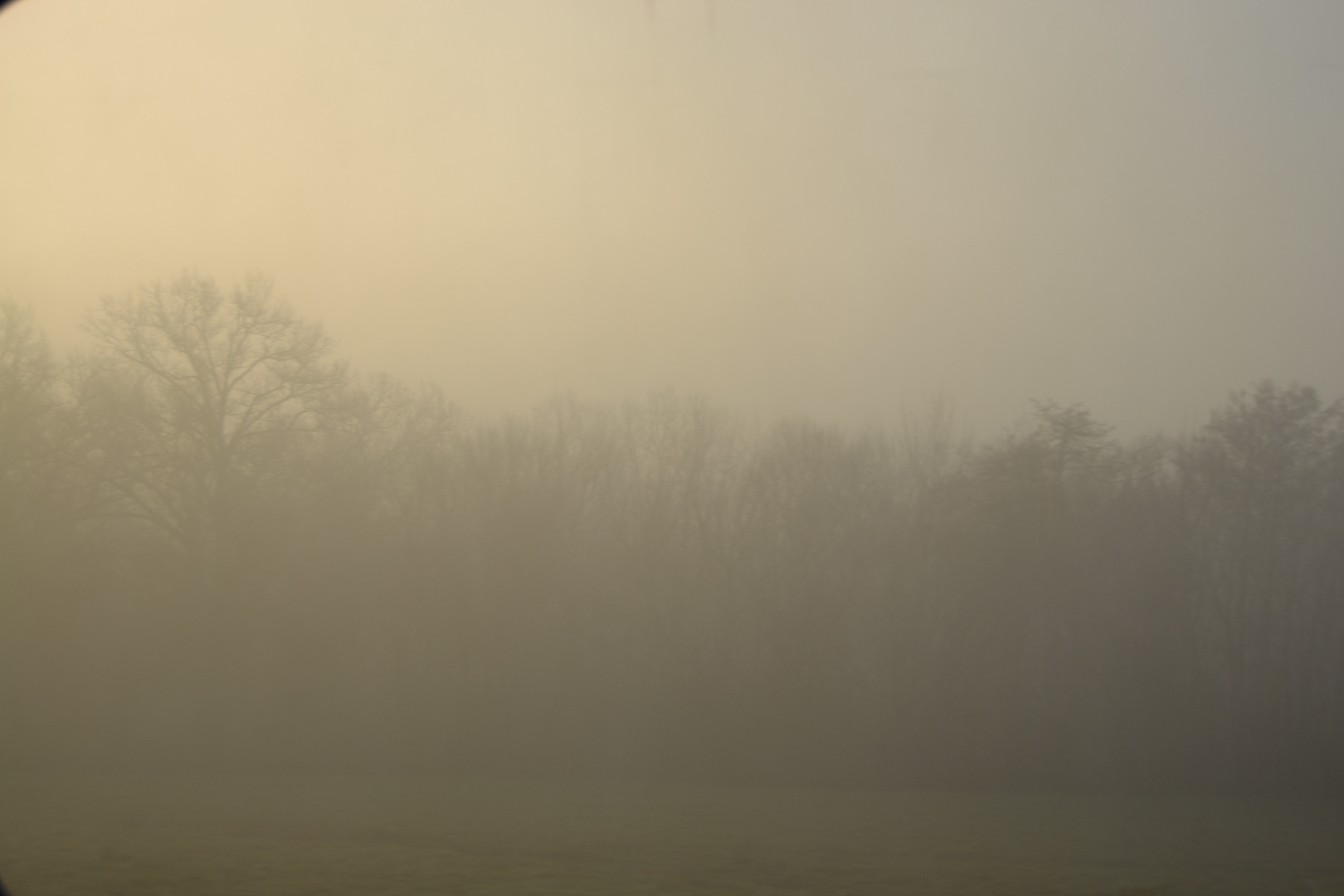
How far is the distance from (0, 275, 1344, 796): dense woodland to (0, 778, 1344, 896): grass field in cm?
95

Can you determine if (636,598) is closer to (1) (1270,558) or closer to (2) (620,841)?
(2) (620,841)

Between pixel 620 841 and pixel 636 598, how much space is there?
491cm

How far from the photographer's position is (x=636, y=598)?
1266cm

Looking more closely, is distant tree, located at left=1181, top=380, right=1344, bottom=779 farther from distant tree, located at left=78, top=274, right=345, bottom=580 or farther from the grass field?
distant tree, located at left=78, top=274, right=345, bottom=580

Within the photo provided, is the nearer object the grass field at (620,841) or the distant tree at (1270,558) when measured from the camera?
the grass field at (620,841)

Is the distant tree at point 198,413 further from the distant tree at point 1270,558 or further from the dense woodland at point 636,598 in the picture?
the distant tree at point 1270,558

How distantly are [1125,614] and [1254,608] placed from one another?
56.4 inches

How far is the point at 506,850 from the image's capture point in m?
7.16

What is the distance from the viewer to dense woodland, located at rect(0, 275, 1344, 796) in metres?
11.9

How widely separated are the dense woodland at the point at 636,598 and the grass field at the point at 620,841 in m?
0.95

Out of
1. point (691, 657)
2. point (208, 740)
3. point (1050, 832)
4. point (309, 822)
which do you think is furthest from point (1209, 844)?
point (208, 740)

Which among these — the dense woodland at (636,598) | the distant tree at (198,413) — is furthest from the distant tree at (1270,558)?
the distant tree at (198,413)

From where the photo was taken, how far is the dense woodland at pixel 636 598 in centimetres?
1193

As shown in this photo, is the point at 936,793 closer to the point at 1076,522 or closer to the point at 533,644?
the point at 1076,522
